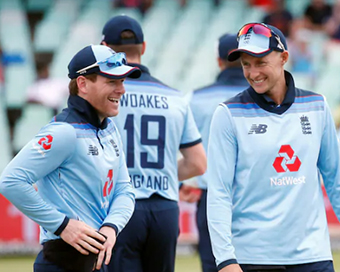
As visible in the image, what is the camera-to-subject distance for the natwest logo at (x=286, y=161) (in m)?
4.31

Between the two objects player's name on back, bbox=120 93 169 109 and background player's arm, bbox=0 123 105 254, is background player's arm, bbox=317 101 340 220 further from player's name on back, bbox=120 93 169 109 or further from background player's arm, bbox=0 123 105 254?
player's name on back, bbox=120 93 169 109

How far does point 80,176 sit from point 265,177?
3.29 feet

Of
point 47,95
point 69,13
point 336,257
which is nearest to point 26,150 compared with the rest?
point 336,257

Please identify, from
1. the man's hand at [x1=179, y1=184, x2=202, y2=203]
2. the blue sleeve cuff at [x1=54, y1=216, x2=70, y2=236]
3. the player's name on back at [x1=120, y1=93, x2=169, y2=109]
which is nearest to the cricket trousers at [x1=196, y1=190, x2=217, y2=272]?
the man's hand at [x1=179, y1=184, x2=202, y2=203]

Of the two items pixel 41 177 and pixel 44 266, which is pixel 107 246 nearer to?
pixel 44 266

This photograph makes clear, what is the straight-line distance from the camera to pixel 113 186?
4.44 m

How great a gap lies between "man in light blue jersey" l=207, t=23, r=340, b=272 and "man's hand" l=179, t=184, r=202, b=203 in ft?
8.02

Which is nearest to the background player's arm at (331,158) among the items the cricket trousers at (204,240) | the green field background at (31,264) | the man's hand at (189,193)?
the cricket trousers at (204,240)

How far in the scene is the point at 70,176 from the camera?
4160 mm

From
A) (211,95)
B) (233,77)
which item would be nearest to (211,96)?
(211,95)

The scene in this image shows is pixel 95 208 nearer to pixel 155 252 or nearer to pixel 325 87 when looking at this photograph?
pixel 155 252

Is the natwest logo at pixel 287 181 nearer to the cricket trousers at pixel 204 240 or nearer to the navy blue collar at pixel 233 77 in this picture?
the cricket trousers at pixel 204 240

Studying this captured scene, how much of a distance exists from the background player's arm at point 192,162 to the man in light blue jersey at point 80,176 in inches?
56.9

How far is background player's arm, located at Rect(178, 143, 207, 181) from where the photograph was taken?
595 cm
